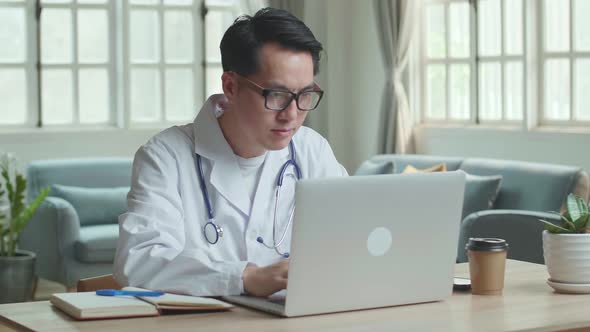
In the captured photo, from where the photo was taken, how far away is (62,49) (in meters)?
7.15

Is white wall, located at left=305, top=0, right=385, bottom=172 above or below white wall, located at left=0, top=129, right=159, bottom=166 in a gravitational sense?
above

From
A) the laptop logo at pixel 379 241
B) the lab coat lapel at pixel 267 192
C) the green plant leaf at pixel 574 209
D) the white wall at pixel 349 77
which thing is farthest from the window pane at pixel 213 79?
the laptop logo at pixel 379 241

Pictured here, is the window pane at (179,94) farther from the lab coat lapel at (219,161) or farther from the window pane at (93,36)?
the lab coat lapel at (219,161)

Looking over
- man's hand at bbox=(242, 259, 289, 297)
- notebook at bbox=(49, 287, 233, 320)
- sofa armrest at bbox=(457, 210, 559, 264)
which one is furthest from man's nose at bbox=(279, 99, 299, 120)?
sofa armrest at bbox=(457, 210, 559, 264)

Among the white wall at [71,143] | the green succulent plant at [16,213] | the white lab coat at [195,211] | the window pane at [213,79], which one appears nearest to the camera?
the white lab coat at [195,211]

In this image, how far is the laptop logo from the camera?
2.16 meters

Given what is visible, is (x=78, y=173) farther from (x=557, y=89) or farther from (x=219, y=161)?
(x=219, y=161)

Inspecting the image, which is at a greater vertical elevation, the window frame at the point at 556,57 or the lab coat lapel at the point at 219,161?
the window frame at the point at 556,57

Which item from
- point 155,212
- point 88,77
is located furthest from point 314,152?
point 88,77

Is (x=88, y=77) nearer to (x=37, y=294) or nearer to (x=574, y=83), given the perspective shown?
(x=37, y=294)

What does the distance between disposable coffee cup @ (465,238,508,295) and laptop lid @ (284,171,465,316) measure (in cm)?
12

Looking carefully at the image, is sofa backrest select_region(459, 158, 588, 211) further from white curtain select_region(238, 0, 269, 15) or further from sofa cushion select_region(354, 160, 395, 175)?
white curtain select_region(238, 0, 269, 15)

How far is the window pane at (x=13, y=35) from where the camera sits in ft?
22.9

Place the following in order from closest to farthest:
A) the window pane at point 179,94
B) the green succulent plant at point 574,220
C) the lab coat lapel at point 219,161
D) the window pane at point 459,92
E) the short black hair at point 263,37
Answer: the green succulent plant at point 574,220
the short black hair at point 263,37
the lab coat lapel at point 219,161
the window pane at point 459,92
the window pane at point 179,94
